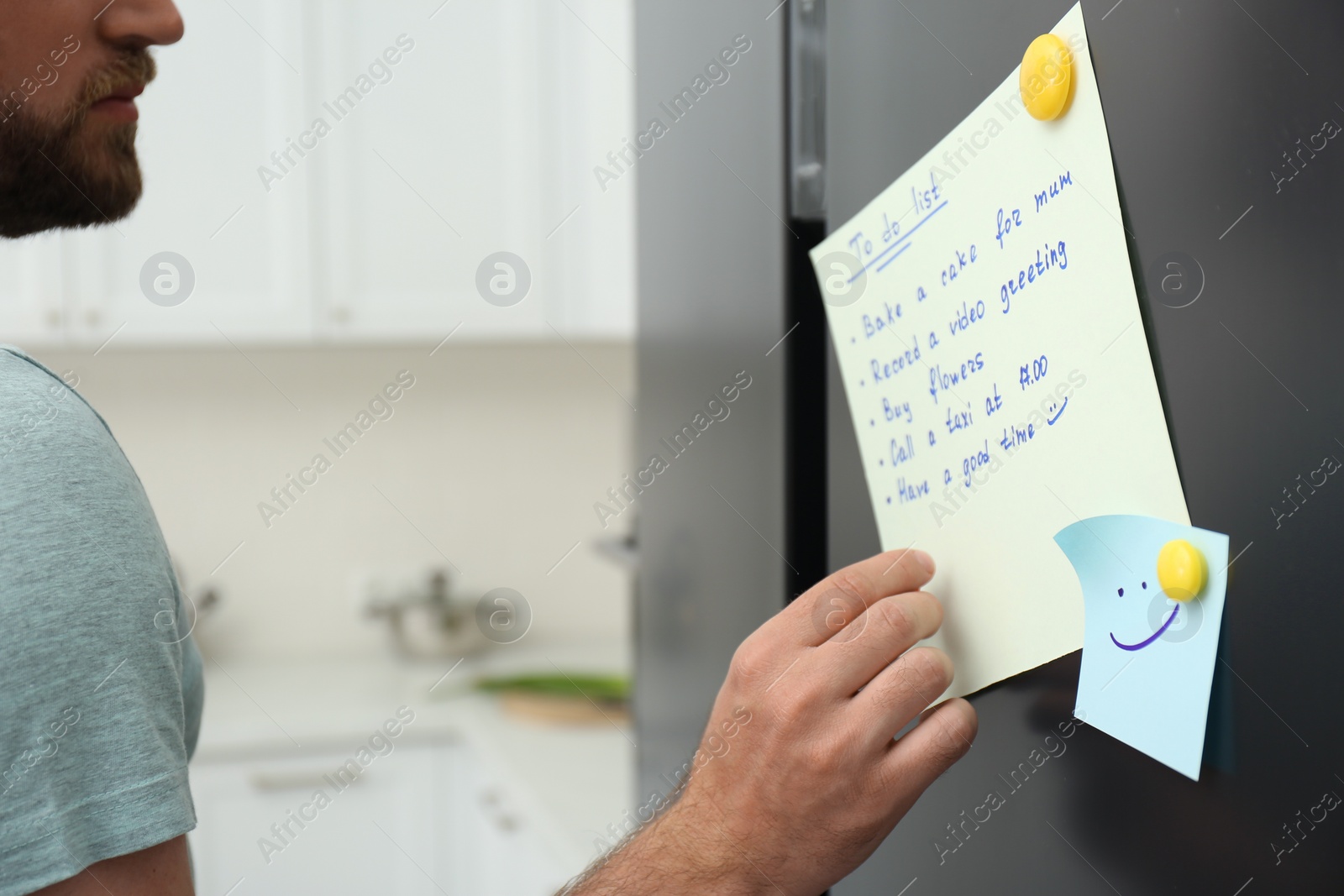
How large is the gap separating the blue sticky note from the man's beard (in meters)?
0.57

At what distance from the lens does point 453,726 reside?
6.81ft

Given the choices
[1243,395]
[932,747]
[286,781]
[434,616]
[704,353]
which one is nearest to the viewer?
[1243,395]

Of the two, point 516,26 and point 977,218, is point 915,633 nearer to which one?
point 977,218

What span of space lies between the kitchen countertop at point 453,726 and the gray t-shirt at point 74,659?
878 millimetres

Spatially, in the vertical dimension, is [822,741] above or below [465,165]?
below

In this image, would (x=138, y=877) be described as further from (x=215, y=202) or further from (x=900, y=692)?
(x=215, y=202)

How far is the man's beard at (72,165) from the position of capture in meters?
0.59

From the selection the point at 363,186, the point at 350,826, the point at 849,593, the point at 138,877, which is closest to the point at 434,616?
the point at 350,826

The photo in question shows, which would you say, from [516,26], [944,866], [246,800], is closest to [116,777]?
[944,866]

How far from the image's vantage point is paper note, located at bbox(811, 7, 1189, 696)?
366 millimetres

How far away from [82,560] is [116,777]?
97mm

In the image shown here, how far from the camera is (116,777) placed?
1.51 feet

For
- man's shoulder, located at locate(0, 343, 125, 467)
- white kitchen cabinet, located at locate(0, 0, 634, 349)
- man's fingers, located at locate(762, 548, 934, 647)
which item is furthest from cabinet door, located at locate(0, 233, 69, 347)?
man's fingers, located at locate(762, 548, 934, 647)

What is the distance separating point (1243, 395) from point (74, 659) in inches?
18.0
